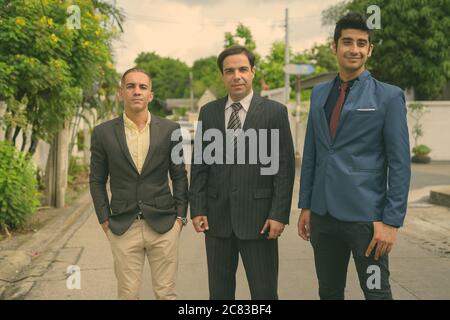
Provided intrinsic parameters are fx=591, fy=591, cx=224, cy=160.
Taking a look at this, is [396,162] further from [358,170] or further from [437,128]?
[437,128]

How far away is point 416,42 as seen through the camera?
25.8 metres

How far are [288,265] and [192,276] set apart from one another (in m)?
1.16

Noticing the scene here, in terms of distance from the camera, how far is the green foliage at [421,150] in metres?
23.2

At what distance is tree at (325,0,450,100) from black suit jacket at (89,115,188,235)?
22887 millimetres

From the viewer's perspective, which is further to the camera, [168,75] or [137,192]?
[168,75]

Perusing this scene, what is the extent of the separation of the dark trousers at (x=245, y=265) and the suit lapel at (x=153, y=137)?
65 cm

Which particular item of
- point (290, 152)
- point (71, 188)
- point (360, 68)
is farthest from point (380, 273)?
point (71, 188)

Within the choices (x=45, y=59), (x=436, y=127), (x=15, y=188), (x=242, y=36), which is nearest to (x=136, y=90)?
(x=15, y=188)

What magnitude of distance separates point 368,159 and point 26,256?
16.4 ft

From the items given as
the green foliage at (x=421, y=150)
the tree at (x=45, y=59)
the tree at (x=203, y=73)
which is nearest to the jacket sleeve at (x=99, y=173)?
the tree at (x=45, y=59)

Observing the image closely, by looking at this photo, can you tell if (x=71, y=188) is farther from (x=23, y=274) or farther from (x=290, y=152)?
(x=290, y=152)

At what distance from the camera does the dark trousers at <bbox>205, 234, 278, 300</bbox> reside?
3654 mm

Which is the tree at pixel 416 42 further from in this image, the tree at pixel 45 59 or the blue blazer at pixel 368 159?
the blue blazer at pixel 368 159

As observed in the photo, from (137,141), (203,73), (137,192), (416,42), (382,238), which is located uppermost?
(203,73)
